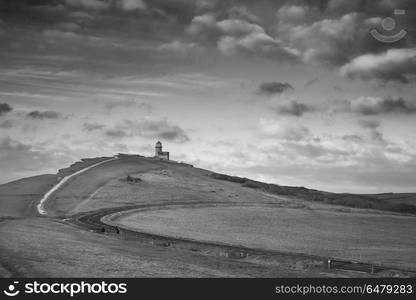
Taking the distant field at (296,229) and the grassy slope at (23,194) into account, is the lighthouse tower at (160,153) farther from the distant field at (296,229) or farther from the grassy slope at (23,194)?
the distant field at (296,229)

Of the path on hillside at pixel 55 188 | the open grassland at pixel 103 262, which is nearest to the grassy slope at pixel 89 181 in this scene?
the path on hillside at pixel 55 188

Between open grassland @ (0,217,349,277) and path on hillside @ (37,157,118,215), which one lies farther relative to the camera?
path on hillside @ (37,157,118,215)

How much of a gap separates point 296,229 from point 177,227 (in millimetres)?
19007

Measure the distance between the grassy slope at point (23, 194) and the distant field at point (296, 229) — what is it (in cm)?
1780

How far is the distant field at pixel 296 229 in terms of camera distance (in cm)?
5350

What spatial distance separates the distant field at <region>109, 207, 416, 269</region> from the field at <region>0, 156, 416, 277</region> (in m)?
0.17

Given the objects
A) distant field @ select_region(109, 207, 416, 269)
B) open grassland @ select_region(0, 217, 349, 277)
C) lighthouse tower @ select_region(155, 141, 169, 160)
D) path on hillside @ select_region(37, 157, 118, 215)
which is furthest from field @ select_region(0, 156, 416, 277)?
lighthouse tower @ select_region(155, 141, 169, 160)

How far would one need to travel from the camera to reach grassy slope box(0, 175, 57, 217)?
7912 centimetres

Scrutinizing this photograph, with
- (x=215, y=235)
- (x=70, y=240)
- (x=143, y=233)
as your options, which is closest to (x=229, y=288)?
(x=70, y=240)

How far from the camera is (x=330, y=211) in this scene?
357 feet

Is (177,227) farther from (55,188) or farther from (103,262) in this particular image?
(55,188)

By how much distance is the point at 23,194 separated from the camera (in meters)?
99.2

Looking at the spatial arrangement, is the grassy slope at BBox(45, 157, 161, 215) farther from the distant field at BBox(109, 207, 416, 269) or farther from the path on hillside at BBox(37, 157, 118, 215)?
the distant field at BBox(109, 207, 416, 269)

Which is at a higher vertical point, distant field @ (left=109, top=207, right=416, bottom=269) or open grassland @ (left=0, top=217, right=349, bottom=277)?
distant field @ (left=109, top=207, right=416, bottom=269)
